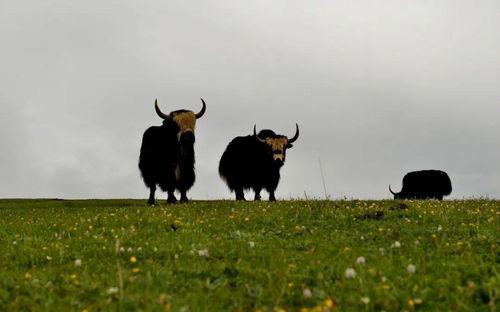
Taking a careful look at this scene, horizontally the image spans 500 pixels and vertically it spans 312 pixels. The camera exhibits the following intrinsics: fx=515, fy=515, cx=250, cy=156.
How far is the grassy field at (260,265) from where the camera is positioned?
6441 millimetres

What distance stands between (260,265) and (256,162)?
1943cm

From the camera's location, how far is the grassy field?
6.44 metres

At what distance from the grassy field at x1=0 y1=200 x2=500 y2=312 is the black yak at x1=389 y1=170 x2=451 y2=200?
33.9 metres

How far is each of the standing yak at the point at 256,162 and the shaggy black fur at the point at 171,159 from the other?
4492mm

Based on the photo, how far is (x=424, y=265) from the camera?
25.8ft

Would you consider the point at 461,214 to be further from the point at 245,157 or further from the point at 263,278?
the point at 245,157

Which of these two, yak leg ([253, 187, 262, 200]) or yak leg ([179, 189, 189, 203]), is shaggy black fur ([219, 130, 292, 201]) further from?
yak leg ([179, 189, 189, 203])

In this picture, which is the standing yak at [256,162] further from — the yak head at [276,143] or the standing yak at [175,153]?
the standing yak at [175,153]

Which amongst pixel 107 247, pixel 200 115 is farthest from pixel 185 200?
pixel 107 247

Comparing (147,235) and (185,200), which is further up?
(185,200)

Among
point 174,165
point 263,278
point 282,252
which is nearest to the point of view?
point 263,278

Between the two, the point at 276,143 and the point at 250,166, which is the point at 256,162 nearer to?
the point at 250,166

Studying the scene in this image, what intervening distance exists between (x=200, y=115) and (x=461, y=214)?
13696mm

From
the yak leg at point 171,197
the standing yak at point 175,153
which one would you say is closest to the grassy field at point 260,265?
the yak leg at point 171,197
